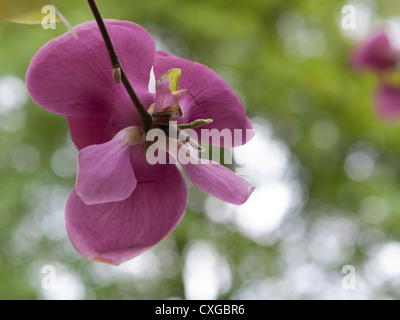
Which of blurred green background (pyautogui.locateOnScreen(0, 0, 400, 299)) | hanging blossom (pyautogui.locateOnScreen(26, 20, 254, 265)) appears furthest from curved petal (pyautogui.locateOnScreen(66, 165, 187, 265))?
blurred green background (pyautogui.locateOnScreen(0, 0, 400, 299))

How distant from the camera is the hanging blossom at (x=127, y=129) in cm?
21

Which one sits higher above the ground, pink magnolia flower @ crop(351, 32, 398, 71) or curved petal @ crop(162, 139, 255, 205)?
pink magnolia flower @ crop(351, 32, 398, 71)

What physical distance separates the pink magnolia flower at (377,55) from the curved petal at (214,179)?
18.9 inches

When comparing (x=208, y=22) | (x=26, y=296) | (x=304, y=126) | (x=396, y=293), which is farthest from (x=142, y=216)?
(x=396, y=293)

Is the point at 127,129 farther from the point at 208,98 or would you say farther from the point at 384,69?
the point at 384,69

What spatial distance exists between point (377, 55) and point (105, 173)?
0.58m

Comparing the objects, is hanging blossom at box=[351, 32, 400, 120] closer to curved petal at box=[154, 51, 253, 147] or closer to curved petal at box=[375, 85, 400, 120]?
curved petal at box=[375, 85, 400, 120]

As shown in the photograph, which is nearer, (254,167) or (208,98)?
(208,98)

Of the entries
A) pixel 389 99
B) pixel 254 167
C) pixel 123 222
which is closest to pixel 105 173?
pixel 123 222

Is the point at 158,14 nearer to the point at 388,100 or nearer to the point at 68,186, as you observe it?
the point at 68,186

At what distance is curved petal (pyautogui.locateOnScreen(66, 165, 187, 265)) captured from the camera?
0.69ft

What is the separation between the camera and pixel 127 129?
0.73 ft

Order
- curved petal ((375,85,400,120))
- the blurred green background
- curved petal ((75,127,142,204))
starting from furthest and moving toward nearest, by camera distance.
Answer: the blurred green background → curved petal ((375,85,400,120)) → curved petal ((75,127,142,204))

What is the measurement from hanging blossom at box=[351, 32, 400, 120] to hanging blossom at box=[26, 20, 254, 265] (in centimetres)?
44
